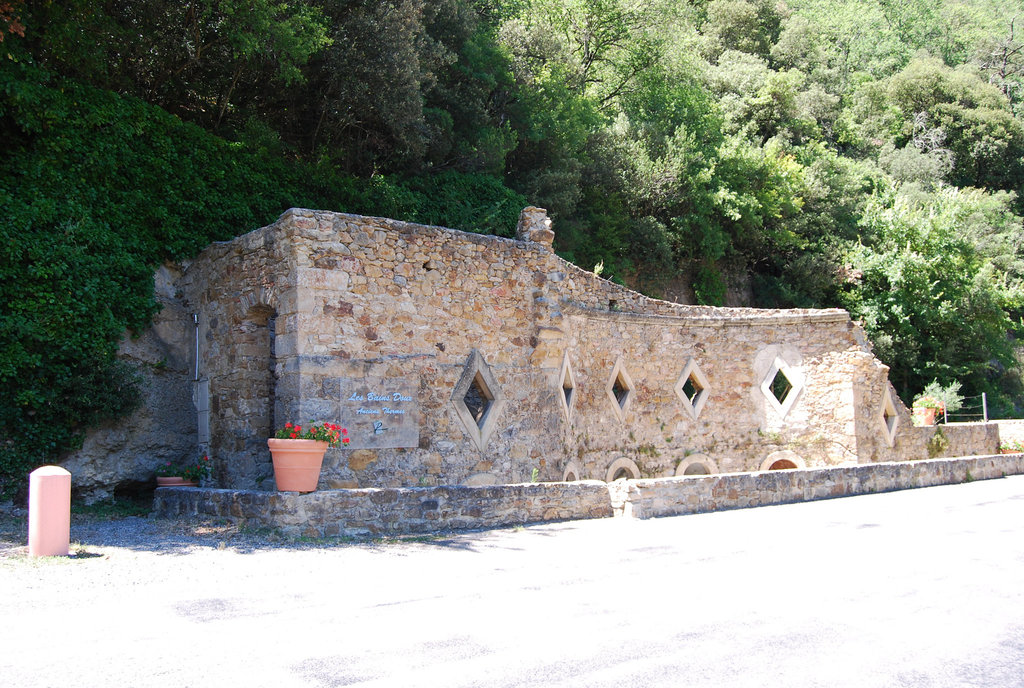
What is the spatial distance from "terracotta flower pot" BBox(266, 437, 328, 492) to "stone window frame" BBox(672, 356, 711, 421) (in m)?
8.81

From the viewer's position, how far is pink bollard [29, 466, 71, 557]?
20.3 feet

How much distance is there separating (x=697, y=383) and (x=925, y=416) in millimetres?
6450

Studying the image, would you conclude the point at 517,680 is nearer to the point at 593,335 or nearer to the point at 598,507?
the point at 598,507

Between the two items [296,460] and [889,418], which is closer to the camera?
[296,460]

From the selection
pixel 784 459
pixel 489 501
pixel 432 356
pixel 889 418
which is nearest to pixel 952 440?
pixel 889 418

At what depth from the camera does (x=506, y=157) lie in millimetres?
17766

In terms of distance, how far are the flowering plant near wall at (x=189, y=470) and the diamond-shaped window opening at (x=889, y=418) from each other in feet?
42.2

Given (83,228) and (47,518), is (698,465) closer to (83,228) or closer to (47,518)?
(83,228)

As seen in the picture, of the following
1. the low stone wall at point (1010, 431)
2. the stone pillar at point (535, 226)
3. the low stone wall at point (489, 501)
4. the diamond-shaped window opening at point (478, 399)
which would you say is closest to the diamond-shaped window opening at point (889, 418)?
the low stone wall at point (1010, 431)

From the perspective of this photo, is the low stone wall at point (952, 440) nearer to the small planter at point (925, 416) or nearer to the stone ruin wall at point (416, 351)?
the small planter at point (925, 416)

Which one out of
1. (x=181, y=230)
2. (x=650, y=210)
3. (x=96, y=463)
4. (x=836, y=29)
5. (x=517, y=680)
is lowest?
(x=517, y=680)

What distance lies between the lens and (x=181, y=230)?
10586 millimetres

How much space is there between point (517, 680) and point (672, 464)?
11.6m

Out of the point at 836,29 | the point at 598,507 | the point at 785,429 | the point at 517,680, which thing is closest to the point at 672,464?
the point at 785,429
